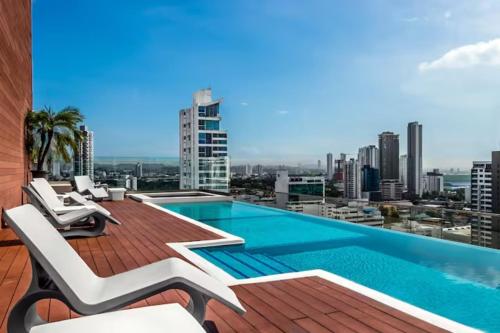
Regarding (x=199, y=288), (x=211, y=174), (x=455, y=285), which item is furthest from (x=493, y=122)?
(x=199, y=288)

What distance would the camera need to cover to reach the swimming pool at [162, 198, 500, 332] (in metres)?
4.21

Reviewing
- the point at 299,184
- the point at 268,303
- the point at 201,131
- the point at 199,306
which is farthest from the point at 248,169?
the point at 201,131

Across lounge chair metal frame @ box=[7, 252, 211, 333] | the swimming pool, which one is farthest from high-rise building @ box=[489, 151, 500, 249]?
lounge chair metal frame @ box=[7, 252, 211, 333]

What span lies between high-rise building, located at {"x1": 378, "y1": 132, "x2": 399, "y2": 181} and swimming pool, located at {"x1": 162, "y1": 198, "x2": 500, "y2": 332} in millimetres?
5402

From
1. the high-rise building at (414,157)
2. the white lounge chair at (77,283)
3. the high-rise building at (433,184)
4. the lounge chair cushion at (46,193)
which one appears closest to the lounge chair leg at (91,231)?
the lounge chair cushion at (46,193)

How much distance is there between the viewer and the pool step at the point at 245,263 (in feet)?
15.6

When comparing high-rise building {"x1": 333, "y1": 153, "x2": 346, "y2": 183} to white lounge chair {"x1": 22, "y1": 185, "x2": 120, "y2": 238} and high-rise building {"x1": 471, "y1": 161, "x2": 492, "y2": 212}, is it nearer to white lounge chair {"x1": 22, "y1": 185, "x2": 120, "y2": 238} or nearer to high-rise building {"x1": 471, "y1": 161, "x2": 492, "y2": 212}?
high-rise building {"x1": 471, "y1": 161, "x2": 492, "y2": 212}

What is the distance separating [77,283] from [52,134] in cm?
904

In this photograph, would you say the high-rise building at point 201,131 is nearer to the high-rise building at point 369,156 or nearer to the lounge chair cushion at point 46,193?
the high-rise building at point 369,156

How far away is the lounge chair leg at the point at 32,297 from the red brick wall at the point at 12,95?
4380 millimetres

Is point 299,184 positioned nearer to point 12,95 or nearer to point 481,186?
point 481,186

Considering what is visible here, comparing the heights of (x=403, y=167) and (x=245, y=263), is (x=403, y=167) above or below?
above

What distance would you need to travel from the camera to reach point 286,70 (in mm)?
23391

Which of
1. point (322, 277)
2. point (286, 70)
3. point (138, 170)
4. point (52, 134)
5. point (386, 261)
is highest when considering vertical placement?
point (286, 70)
